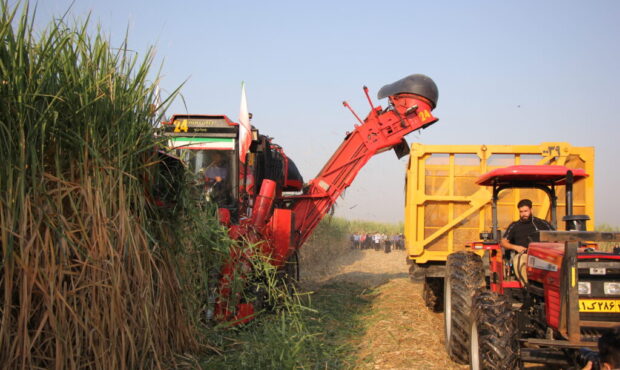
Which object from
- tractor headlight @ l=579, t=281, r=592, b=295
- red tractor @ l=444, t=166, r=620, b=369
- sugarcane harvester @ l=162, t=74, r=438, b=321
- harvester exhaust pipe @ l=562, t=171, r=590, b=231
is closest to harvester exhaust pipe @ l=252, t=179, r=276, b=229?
sugarcane harvester @ l=162, t=74, r=438, b=321

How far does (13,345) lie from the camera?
273cm

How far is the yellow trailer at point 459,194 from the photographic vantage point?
796 cm

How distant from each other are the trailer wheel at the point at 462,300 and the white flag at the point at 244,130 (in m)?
2.97

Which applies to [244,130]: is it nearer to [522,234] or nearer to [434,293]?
[522,234]

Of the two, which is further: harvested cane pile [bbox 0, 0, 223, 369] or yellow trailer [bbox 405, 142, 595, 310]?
yellow trailer [bbox 405, 142, 595, 310]

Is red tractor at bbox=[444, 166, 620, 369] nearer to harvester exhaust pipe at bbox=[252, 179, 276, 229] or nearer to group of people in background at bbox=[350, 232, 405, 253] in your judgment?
harvester exhaust pipe at bbox=[252, 179, 276, 229]

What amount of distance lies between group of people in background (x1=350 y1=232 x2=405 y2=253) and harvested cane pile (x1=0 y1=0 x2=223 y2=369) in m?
28.5

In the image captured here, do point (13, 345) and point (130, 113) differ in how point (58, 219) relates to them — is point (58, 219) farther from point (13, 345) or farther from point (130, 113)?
point (130, 113)

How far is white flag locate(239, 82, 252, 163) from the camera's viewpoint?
643 cm

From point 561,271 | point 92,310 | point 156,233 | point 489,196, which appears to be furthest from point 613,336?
point 489,196

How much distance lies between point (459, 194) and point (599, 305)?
13.8 feet

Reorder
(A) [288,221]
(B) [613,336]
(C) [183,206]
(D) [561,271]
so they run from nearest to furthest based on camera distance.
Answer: (B) [613,336], (D) [561,271], (C) [183,206], (A) [288,221]

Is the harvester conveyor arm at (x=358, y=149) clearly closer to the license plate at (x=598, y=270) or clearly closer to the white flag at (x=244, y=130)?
the white flag at (x=244, y=130)

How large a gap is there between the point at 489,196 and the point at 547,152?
1115mm
